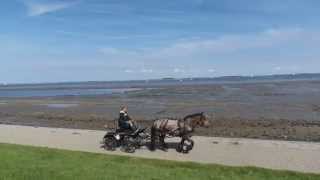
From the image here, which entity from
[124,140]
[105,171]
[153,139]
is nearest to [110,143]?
[124,140]

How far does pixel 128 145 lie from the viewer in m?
20.4

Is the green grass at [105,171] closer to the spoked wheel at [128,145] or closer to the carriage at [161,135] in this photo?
the carriage at [161,135]

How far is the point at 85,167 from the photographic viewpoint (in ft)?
43.7

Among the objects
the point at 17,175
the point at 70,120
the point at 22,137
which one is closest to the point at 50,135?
the point at 22,137

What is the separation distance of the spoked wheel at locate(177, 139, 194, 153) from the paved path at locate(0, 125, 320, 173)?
0.60 feet

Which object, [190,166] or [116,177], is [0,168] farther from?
[190,166]

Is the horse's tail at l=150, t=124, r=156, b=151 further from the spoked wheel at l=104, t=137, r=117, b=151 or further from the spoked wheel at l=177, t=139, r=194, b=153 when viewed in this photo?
the spoked wheel at l=104, t=137, r=117, b=151

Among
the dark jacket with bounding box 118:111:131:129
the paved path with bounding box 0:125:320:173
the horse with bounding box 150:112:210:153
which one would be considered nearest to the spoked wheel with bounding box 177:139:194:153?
the horse with bounding box 150:112:210:153

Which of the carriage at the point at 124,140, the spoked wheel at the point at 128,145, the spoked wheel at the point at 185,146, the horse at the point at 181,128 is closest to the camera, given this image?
the horse at the point at 181,128

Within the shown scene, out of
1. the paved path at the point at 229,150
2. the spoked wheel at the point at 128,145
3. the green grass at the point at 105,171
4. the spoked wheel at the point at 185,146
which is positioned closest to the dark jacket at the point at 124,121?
the spoked wheel at the point at 128,145

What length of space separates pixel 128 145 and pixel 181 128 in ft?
7.00

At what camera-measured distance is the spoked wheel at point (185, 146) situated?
19.8m

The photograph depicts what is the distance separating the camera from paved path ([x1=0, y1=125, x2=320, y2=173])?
16.8m

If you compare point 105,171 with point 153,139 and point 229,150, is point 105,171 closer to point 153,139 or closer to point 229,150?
point 153,139
